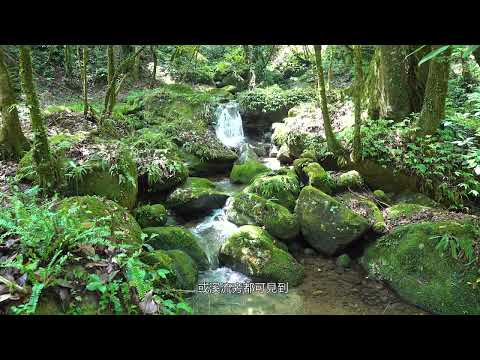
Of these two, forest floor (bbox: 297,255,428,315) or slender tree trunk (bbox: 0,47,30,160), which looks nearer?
forest floor (bbox: 297,255,428,315)

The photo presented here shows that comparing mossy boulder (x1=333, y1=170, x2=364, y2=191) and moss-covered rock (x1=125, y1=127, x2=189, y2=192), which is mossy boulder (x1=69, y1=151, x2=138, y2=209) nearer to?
moss-covered rock (x1=125, y1=127, x2=189, y2=192)

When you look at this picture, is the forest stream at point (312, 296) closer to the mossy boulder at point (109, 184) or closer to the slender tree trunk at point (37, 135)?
the mossy boulder at point (109, 184)

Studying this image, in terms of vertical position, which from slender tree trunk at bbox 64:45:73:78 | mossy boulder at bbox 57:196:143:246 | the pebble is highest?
slender tree trunk at bbox 64:45:73:78

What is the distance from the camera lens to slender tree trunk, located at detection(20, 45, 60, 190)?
15.5 ft

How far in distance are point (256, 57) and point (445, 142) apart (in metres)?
13.2

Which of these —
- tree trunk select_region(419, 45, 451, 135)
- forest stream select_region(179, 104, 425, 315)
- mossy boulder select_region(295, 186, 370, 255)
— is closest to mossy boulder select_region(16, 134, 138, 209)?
forest stream select_region(179, 104, 425, 315)

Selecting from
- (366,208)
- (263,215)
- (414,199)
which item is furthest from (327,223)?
(414,199)

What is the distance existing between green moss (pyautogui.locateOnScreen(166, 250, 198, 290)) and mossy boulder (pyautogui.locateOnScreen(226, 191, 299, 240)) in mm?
1700

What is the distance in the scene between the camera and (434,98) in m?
7.14

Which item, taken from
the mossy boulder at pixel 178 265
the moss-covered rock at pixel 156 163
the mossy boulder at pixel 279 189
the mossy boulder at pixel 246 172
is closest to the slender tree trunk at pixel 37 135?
the mossy boulder at pixel 178 265

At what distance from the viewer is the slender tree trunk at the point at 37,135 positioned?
4.71 meters

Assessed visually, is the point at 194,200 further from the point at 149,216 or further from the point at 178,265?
the point at 178,265

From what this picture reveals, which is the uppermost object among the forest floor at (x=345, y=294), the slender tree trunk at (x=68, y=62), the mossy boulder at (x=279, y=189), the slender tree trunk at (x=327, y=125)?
the slender tree trunk at (x=68, y=62)

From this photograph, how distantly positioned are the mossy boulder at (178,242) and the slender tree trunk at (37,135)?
165 cm
